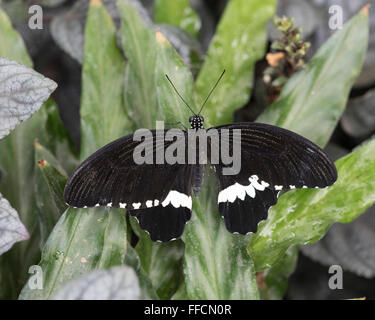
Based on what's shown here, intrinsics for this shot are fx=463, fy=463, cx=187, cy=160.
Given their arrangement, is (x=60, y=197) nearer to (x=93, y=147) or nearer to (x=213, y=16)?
(x=93, y=147)

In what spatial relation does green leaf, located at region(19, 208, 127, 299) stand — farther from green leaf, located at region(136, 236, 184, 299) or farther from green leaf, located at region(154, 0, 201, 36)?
green leaf, located at region(154, 0, 201, 36)

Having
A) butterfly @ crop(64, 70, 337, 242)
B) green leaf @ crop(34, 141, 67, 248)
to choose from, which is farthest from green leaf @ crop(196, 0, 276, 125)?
green leaf @ crop(34, 141, 67, 248)

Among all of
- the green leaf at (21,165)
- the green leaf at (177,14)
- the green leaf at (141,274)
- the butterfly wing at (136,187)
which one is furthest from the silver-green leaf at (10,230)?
the green leaf at (177,14)

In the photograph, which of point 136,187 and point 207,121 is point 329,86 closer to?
point 207,121

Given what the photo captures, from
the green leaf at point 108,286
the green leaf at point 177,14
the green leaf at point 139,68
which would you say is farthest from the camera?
the green leaf at point 177,14

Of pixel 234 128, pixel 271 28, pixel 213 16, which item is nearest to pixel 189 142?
pixel 234 128

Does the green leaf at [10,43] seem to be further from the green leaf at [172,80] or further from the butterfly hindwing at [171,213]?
the butterfly hindwing at [171,213]
